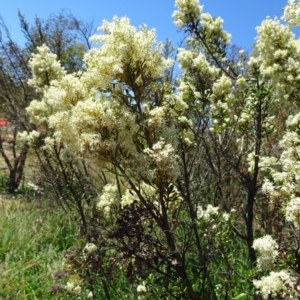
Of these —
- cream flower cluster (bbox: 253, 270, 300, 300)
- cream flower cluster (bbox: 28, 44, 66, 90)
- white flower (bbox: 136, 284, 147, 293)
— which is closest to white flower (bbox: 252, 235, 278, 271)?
cream flower cluster (bbox: 253, 270, 300, 300)

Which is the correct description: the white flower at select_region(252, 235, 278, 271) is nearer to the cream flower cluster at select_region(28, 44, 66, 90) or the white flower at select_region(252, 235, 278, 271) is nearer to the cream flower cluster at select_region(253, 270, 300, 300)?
the cream flower cluster at select_region(253, 270, 300, 300)

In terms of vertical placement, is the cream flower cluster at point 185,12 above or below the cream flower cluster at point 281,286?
above

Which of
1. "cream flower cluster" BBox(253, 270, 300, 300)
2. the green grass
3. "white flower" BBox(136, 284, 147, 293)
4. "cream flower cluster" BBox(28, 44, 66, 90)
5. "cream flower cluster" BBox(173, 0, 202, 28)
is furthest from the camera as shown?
the green grass

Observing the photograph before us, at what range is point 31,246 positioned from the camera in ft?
21.8

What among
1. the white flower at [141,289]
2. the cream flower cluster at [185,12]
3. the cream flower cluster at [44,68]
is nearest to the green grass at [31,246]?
the white flower at [141,289]

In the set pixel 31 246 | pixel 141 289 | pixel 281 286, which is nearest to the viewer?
pixel 281 286

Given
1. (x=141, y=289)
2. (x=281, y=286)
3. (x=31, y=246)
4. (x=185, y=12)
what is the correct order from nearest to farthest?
1. (x=281, y=286)
2. (x=141, y=289)
3. (x=185, y=12)
4. (x=31, y=246)

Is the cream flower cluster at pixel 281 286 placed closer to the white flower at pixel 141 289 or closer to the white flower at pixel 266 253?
the white flower at pixel 266 253

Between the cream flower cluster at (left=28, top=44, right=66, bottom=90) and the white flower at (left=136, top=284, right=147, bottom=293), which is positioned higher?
the cream flower cluster at (left=28, top=44, right=66, bottom=90)

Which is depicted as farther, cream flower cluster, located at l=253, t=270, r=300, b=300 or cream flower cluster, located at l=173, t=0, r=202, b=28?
cream flower cluster, located at l=173, t=0, r=202, b=28

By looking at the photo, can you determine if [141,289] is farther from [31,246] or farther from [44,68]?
[31,246]

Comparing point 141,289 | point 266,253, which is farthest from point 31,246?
point 266,253

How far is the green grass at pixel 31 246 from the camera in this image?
5.33m

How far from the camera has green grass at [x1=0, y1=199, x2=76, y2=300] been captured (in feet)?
17.5
